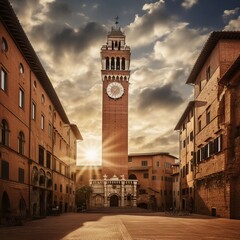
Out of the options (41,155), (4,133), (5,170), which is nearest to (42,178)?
(41,155)

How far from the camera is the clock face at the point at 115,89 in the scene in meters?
79.4

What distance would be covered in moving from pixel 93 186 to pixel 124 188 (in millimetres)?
5701

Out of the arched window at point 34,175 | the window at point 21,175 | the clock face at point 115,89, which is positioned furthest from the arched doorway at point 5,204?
the clock face at point 115,89

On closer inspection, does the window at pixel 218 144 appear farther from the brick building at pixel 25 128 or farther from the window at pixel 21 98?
the window at pixel 21 98

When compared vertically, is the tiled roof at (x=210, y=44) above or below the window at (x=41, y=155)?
above

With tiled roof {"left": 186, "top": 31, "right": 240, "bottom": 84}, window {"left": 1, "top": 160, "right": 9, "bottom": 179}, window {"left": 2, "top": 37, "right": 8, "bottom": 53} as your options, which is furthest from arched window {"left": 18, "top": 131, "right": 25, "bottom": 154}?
tiled roof {"left": 186, "top": 31, "right": 240, "bottom": 84}

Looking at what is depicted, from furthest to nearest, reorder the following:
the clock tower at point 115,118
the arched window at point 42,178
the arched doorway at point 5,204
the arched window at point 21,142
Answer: the clock tower at point 115,118 → the arched window at point 42,178 → the arched window at point 21,142 → the arched doorway at point 5,204

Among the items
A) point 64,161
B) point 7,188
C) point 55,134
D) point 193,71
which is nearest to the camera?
point 7,188

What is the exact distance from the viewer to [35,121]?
1430 inches

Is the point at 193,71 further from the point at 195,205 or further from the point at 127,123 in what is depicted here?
the point at 127,123

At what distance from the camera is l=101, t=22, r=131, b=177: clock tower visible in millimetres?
78312

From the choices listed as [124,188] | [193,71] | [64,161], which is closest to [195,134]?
[193,71]

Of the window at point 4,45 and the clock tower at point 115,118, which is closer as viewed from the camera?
the window at point 4,45

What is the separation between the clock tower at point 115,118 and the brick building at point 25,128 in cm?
2769
